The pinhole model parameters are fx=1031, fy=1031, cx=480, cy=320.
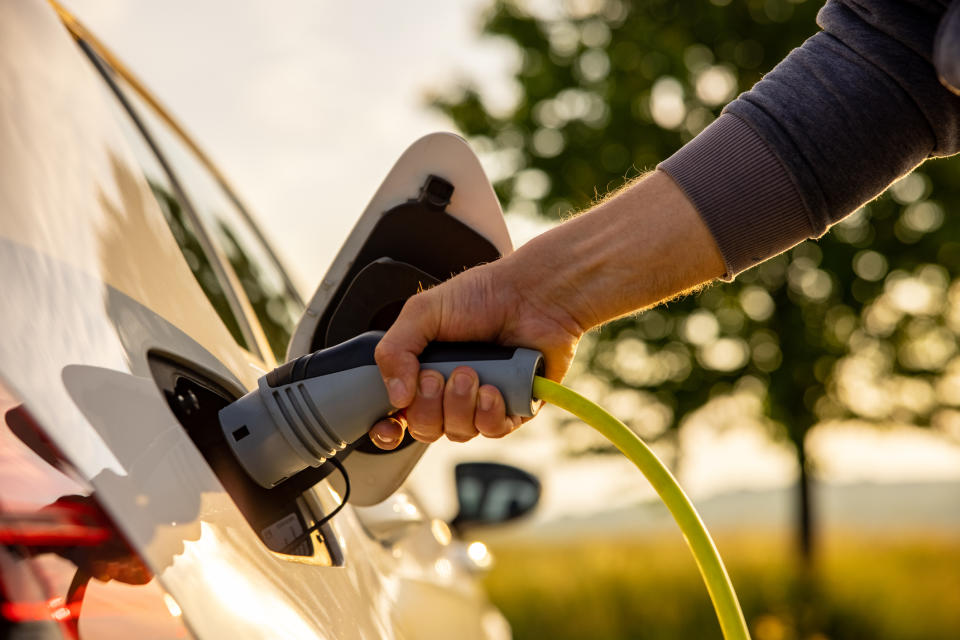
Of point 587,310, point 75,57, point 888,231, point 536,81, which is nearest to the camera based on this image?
point 75,57

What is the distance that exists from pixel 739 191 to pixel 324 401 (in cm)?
84

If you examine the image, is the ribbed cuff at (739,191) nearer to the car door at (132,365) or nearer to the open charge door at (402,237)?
the open charge door at (402,237)

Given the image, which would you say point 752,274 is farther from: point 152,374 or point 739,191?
point 152,374

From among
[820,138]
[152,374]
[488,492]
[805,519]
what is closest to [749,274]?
[805,519]

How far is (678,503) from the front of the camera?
163 cm

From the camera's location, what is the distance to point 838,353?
980 centimetres

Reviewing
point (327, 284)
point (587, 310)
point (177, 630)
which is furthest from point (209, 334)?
point (587, 310)

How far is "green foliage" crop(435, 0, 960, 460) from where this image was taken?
969 cm

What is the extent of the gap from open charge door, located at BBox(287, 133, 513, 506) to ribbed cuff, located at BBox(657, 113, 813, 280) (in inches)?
14.4

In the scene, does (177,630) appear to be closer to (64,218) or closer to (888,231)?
(64,218)

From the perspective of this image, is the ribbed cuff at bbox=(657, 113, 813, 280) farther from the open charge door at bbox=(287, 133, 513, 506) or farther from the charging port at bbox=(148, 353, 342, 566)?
the charging port at bbox=(148, 353, 342, 566)

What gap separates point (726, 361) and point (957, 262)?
2320mm

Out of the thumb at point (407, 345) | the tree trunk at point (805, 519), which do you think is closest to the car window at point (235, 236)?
the thumb at point (407, 345)

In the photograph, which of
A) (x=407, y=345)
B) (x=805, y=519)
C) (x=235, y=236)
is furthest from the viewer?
(x=805, y=519)
